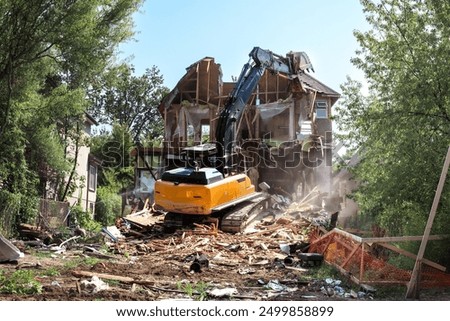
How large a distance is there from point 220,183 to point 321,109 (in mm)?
13236

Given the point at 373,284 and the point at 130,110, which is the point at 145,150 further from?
the point at 373,284

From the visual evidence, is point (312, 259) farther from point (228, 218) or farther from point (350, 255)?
point (228, 218)

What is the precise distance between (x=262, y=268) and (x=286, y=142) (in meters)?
11.5

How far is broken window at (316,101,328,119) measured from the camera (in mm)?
24969

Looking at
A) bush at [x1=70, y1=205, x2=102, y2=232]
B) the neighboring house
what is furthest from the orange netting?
bush at [x1=70, y1=205, x2=102, y2=232]

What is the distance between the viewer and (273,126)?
23.0 metres

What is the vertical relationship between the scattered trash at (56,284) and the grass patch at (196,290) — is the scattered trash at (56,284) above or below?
above

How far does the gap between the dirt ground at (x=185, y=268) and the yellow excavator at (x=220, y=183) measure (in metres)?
0.53

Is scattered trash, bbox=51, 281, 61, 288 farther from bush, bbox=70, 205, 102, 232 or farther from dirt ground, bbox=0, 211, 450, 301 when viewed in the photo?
→ bush, bbox=70, 205, 102, 232

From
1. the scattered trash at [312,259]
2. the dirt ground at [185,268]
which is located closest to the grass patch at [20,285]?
the dirt ground at [185,268]

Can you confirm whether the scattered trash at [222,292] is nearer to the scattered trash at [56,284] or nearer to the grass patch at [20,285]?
the scattered trash at [56,284]

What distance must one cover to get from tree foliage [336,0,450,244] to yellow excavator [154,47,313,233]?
4318mm

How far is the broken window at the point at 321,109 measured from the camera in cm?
2497

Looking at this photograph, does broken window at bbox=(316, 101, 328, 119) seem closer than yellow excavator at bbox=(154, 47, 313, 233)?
No
